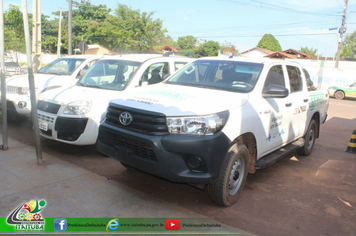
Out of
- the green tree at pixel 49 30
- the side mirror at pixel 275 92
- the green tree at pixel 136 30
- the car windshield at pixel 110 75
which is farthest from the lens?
the green tree at pixel 49 30

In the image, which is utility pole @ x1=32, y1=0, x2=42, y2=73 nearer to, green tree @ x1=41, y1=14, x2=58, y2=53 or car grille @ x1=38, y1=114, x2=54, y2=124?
car grille @ x1=38, y1=114, x2=54, y2=124

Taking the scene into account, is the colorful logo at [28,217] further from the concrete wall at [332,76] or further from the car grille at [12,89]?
the concrete wall at [332,76]

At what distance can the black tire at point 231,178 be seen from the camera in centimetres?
355

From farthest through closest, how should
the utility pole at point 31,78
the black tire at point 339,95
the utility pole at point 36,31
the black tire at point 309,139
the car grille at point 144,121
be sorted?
1. the black tire at point 339,95
2. the utility pole at point 36,31
3. the black tire at point 309,139
4. the utility pole at point 31,78
5. the car grille at point 144,121

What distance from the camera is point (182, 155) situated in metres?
3.33

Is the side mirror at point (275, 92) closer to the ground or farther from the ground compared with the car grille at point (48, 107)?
farther from the ground

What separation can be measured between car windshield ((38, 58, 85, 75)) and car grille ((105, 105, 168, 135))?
4989 mm

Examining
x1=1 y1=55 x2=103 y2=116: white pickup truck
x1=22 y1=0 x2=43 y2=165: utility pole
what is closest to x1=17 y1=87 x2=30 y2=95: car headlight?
x1=1 y1=55 x2=103 y2=116: white pickup truck

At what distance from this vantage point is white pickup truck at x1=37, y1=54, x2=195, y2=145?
518cm

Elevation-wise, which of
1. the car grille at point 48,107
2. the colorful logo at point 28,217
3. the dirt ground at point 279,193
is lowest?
the dirt ground at point 279,193

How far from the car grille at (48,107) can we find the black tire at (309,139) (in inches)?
187

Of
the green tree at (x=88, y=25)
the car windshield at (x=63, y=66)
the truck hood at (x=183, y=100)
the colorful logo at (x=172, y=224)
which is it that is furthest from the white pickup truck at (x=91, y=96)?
the green tree at (x=88, y=25)

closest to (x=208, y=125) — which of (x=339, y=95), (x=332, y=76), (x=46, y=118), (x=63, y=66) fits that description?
(x=46, y=118)

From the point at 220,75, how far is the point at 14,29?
1383cm
